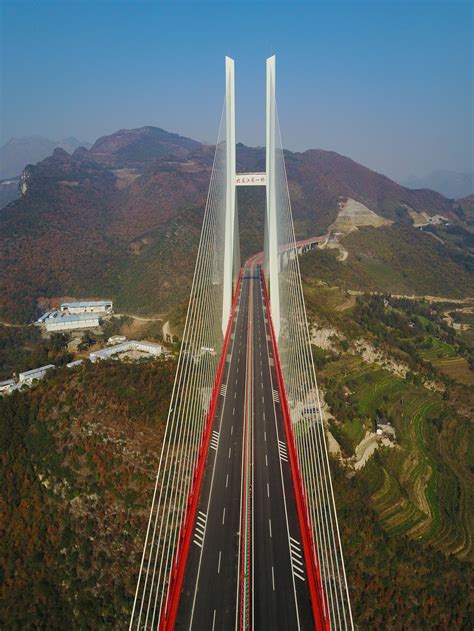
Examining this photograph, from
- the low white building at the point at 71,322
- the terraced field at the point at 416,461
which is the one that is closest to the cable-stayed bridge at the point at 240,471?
the terraced field at the point at 416,461

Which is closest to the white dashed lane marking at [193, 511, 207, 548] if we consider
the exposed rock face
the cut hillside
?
the cut hillside

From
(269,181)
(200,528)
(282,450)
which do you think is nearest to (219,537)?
(200,528)

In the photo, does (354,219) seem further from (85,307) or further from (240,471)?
(240,471)

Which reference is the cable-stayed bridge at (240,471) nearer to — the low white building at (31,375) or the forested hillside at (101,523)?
the forested hillside at (101,523)

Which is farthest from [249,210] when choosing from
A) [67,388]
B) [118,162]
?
[118,162]

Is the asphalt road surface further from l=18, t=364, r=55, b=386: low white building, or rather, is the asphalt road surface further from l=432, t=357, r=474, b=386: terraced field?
l=432, t=357, r=474, b=386: terraced field

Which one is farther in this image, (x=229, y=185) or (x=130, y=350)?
(x=130, y=350)

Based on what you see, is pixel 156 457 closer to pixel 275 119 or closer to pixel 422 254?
pixel 275 119
